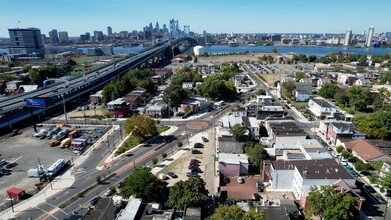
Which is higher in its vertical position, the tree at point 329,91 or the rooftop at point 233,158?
the tree at point 329,91

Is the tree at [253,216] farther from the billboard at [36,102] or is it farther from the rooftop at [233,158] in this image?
the billboard at [36,102]

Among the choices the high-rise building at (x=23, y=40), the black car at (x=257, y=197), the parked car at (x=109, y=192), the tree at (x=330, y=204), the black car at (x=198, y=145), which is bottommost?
the black car at (x=257, y=197)

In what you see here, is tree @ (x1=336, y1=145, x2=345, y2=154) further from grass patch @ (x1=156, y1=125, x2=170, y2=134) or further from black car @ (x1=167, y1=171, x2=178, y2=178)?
grass patch @ (x1=156, y1=125, x2=170, y2=134)

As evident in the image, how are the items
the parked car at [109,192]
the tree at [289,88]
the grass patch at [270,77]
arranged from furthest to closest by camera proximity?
1. the grass patch at [270,77]
2. the tree at [289,88]
3. the parked car at [109,192]

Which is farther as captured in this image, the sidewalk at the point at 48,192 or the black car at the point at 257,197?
the black car at the point at 257,197

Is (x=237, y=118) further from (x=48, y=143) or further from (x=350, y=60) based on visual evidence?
(x=350, y=60)

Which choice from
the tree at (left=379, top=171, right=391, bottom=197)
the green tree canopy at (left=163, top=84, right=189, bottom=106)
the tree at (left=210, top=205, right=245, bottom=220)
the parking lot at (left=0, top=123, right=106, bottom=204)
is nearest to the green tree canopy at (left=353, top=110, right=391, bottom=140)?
the tree at (left=379, top=171, right=391, bottom=197)

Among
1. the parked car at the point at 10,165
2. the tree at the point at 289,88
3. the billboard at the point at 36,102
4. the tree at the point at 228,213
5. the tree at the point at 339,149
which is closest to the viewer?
the tree at the point at 228,213

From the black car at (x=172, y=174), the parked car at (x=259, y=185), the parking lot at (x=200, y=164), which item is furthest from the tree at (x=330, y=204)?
the black car at (x=172, y=174)
